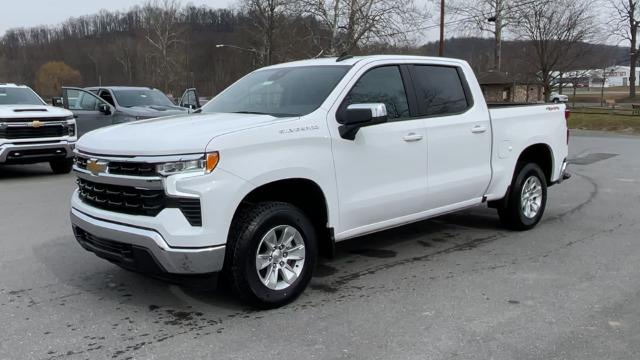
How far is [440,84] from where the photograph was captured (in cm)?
585

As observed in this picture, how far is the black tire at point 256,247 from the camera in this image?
4109 millimetres

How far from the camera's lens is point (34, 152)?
37.4 ft

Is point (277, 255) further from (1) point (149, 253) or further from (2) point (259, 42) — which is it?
(2) point (259, 42)

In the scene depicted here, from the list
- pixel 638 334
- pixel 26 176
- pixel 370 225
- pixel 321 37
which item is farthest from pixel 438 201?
pixel 321 37

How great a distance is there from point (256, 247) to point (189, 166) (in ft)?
2.43

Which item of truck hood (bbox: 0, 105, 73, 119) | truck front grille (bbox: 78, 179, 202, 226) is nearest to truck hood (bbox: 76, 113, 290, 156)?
truck front grille (bbox: 78, 179, 202, 226)

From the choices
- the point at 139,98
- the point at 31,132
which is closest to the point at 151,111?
the point at 139,98

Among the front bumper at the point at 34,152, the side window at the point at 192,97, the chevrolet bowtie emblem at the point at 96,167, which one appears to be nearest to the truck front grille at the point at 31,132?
the front bumper at the point at 34,152

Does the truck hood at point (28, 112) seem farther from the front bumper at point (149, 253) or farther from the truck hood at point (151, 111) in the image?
the front bumper at point (149, 253)

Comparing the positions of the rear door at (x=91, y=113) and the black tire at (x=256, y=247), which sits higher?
the rear door at (x=91, y=113)

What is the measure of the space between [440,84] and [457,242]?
5.63ft

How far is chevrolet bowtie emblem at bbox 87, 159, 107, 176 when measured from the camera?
13.8ft

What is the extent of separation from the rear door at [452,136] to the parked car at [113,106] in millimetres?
8215

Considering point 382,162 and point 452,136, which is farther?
point 452,136
